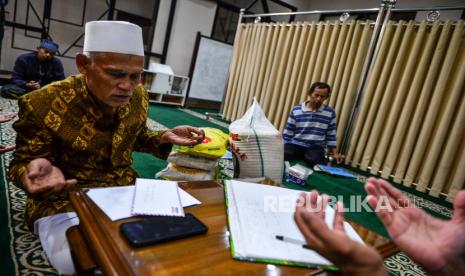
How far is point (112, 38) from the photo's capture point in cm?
112

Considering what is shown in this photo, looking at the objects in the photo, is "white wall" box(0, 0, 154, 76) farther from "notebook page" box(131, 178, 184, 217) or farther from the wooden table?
the wooden table

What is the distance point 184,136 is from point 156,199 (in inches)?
22.0

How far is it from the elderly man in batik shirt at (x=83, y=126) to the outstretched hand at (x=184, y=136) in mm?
28

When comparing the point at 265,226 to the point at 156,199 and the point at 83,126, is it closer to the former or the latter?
the point at 156,199

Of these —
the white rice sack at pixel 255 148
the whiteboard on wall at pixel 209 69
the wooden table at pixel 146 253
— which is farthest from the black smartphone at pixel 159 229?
the whiteboard on wall at pixel 209 69

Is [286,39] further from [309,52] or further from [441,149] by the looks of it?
[441,149]

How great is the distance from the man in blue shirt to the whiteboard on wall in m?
3.06

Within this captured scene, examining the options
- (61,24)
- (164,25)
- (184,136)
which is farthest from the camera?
(61,24)

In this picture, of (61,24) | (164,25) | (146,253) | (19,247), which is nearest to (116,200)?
(146,253)

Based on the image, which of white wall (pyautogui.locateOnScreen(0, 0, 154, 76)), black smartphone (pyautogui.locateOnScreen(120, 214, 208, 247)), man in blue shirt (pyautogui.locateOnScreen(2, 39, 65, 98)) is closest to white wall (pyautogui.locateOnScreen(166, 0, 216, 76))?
white wall (pyautogui.locateOnScreen(0, 0, 154, 76))

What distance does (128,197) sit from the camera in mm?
832

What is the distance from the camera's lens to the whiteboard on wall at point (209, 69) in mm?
6449

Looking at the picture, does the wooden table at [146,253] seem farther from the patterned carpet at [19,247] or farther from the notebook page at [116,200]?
the patterned carpet at [19,247]

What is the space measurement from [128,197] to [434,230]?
32.2 inches
